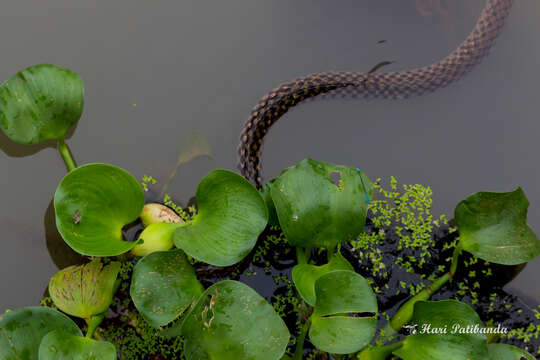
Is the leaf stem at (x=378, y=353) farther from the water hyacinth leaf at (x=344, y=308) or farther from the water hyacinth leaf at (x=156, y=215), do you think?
the water hyacinth leaf at (x=156, y=215)

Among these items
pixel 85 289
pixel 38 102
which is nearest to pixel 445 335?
pixel 85 289

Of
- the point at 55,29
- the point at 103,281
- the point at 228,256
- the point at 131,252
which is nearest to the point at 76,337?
the point at 103,281

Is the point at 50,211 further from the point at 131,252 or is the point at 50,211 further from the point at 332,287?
the point at 332,287

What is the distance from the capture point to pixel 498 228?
1451mm

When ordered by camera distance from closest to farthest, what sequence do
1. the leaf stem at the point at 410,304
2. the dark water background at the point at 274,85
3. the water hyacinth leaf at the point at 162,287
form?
1. the water hyacinth leaf at the point at 162,287
2. the leaf stem at the point at 410,304
3. the dark water background at the point at 274,85

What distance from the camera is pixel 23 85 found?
1.41 metres

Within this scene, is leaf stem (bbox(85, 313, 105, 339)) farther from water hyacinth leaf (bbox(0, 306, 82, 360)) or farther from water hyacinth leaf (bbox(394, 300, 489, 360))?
water hyacinth leaf (bbox(394, 300, 489, 360))

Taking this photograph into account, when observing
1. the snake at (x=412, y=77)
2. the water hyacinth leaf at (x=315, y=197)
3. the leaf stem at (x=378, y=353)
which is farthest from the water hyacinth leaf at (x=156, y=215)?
the leaf stem at (x=378, y=353)

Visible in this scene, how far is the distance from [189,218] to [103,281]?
0.38m

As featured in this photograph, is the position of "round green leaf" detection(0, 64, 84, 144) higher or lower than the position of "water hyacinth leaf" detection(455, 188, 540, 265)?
higher

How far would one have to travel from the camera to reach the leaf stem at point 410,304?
1516 mm

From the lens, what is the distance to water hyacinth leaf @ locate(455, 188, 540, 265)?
1.42 metres

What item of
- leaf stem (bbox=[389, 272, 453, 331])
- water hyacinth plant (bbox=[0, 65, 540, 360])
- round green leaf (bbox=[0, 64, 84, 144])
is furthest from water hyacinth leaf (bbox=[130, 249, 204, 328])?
leaf stem (bbox=[389, 272, 453, 331])

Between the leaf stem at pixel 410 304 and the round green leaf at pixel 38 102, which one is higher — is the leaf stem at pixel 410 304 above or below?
below
